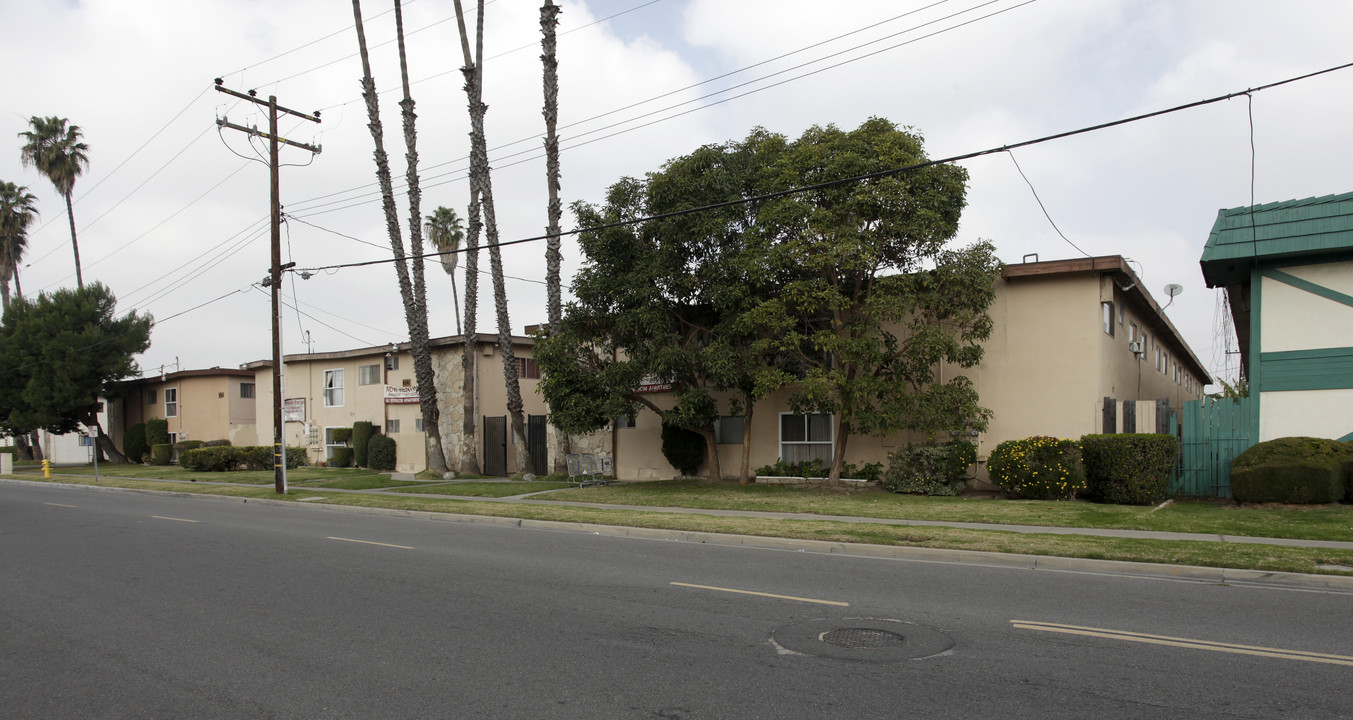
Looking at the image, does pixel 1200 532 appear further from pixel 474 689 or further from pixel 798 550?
pixel 474 689

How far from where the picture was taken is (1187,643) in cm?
641

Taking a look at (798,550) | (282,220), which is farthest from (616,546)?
(282,220)

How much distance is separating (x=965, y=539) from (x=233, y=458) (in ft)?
114

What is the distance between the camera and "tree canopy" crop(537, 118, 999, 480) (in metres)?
17.6

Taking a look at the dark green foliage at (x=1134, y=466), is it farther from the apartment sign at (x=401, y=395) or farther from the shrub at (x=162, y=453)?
the shrub at (x=162, y=453)

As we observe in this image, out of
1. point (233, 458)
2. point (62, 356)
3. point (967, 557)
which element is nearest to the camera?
point (967, 557)

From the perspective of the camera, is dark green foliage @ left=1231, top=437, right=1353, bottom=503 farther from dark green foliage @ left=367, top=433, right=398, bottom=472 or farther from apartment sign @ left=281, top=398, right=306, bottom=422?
apartment sign @ left=281, top=398, right=306, bottom=422

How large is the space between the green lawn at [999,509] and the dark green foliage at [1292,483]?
0.22 metres

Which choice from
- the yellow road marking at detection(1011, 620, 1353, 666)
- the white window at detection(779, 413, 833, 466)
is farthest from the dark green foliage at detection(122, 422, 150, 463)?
the yellow road marking at detection(1011, 620, 1353, 666)

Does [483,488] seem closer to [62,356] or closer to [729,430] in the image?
[729,430]

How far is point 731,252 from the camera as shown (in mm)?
19641

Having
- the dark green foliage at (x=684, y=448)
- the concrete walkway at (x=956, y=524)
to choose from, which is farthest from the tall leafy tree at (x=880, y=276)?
the dark green foliage at (x=684, y=448)

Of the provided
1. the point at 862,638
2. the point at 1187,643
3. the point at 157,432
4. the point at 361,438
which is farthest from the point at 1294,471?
the point at 157,432

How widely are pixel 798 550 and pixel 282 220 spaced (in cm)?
2064
